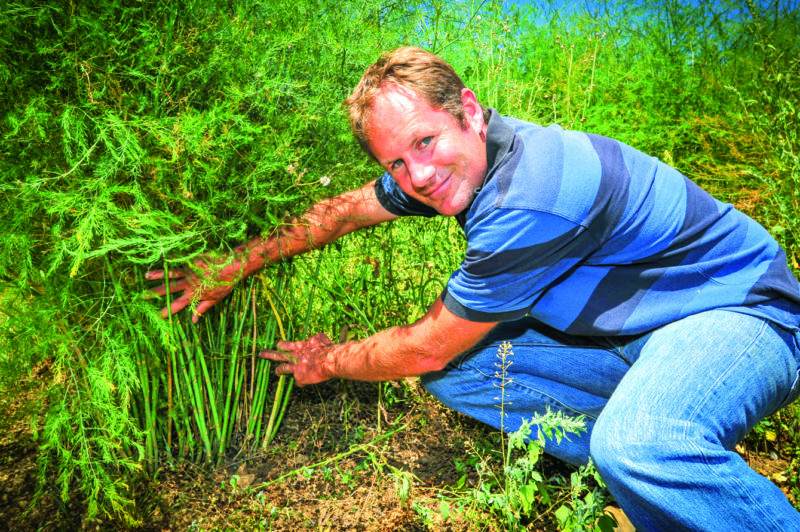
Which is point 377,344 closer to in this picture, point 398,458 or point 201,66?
point 398,458

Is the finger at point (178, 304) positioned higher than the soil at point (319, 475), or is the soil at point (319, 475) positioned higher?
the finger at point (178, 304)

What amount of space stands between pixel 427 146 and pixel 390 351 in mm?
600

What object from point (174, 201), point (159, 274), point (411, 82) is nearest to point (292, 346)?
point (159, 274)

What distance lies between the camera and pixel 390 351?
1666 millimetres

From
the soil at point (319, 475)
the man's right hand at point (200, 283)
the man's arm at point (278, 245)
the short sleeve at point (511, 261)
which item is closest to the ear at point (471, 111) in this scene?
the short sleeve at point (511, 261)

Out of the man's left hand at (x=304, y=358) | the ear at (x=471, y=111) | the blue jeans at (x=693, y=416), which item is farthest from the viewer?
the man's left hand at (x=304, y=358)

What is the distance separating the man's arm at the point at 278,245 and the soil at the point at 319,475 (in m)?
0.52

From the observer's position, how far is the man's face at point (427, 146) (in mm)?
1483

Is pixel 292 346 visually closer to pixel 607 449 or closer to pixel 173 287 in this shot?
pixel 173 287

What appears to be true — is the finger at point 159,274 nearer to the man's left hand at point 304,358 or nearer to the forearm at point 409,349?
the man's left hand at point 304,358

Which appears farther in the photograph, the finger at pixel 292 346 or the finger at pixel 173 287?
the finger at pixel 292 346

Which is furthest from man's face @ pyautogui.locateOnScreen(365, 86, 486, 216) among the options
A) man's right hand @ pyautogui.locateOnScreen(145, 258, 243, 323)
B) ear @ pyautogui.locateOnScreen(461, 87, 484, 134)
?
man's right hand @ pyautogui.locateOnScreen(145, 258, 243, 323)

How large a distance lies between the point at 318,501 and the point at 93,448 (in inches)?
27.9

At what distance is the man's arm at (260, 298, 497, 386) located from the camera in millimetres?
1553
